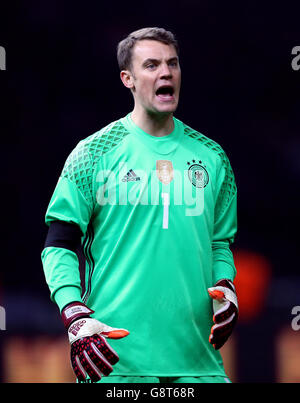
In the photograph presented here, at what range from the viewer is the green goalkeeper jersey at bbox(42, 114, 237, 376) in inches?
175

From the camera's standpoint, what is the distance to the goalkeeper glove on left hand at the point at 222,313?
4.40 meters

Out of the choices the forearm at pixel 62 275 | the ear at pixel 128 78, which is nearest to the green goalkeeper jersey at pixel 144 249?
the forearm at pixel 62 275

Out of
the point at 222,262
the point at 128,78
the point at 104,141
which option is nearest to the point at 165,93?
the point at 128,78

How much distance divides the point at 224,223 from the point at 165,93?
31.0 inches

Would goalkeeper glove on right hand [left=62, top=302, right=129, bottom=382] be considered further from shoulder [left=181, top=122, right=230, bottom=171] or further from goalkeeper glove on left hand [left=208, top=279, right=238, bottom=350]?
shoulder [left=181, top=122, right=230, bottom=171]

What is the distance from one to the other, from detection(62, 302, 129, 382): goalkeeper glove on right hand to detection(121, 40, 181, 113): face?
1.20m

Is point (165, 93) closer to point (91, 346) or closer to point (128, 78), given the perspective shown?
point (128, 78)

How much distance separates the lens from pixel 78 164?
4668 millimetres

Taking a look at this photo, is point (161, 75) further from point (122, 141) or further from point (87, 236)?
point (87, 236)

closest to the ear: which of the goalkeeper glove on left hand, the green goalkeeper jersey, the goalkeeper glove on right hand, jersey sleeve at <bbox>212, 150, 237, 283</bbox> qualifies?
the green goalkeeper jersey

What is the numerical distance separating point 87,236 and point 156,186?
455 mm

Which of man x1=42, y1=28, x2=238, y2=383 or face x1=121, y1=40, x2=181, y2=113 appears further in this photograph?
face x1=121, y1=40, x2=181, y2=113

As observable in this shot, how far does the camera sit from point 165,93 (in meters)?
4.68

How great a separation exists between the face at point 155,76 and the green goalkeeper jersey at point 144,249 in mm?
185
